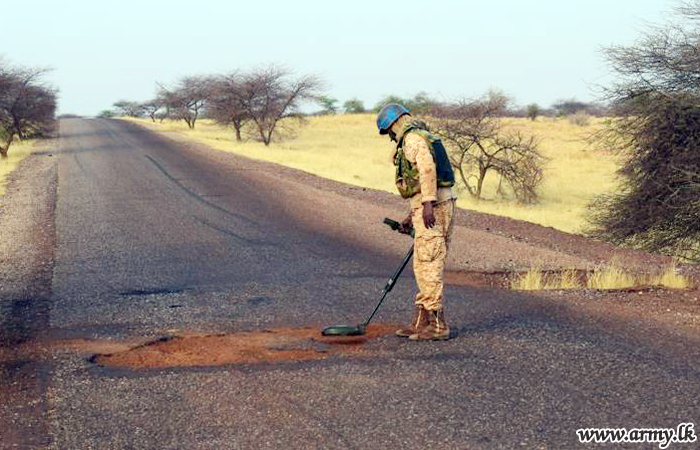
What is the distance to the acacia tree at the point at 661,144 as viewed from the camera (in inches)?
565

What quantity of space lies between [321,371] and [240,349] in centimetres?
89

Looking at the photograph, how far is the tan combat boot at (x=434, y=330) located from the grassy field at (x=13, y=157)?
15959 mm

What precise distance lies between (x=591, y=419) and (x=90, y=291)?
18.9 feet

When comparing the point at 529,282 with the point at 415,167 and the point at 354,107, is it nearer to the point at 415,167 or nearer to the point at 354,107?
the point at 415,167

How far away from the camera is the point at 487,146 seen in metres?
27.0

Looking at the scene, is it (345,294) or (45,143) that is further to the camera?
(45,143)

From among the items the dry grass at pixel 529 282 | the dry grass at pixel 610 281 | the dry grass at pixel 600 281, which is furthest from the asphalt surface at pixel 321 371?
the dry grass at pixel 610 281

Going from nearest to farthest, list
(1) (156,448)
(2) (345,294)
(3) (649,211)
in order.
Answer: (1) (156,448) → (2) (345,294) → (3) (649,211)

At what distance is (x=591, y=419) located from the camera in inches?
184

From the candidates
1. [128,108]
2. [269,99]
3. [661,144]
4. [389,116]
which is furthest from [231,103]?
[128,108]

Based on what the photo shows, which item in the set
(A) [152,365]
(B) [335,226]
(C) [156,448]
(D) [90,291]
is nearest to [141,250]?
(D) [90,291]

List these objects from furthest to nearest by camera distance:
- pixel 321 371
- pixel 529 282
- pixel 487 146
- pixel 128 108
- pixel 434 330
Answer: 1. pixel 128 108
2. pixel 487 146
3. pixel 529 282
4. pixel 434 330
5. pixel 321 371

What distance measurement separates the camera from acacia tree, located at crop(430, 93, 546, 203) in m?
25.5

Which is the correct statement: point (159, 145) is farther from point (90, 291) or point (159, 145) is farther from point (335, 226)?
point (90, 291)
